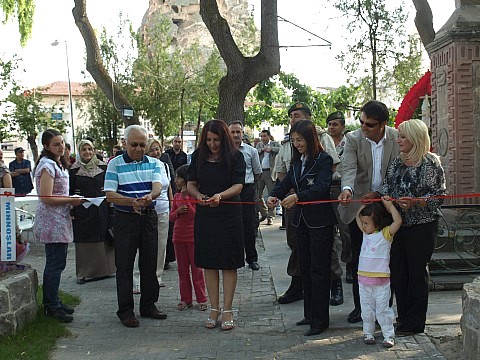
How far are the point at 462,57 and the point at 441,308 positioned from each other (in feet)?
10.2

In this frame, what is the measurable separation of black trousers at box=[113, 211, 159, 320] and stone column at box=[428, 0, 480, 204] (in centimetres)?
384

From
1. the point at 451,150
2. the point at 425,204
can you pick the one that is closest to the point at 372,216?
the point at 425,204

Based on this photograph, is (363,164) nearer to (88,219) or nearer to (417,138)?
(417,138)

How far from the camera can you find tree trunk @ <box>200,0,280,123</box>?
500 inches

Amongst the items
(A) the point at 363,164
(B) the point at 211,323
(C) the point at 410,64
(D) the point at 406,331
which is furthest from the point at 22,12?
(D) the point at 406,331

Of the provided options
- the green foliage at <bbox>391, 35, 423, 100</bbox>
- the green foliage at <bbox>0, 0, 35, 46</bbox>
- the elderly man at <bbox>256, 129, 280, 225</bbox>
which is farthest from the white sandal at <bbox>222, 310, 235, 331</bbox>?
the green foliage at <bbox>0, 0, 35, 46</bbox>

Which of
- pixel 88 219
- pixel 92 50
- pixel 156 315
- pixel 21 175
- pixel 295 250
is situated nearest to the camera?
pixel 156 315

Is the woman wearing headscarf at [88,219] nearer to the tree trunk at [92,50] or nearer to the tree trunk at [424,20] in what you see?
the tree trunk at [92,50]

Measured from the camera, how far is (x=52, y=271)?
596 cm

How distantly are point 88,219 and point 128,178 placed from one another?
2.51 m

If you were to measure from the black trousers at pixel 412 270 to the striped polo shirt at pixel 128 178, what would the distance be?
2412mm

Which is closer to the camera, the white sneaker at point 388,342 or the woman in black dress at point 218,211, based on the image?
the white sneaker at point 388,342

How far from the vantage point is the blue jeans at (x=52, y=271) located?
597cm

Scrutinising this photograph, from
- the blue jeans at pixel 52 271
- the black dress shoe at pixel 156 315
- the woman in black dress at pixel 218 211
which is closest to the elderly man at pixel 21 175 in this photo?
the blue jeans at pixel 52 271
